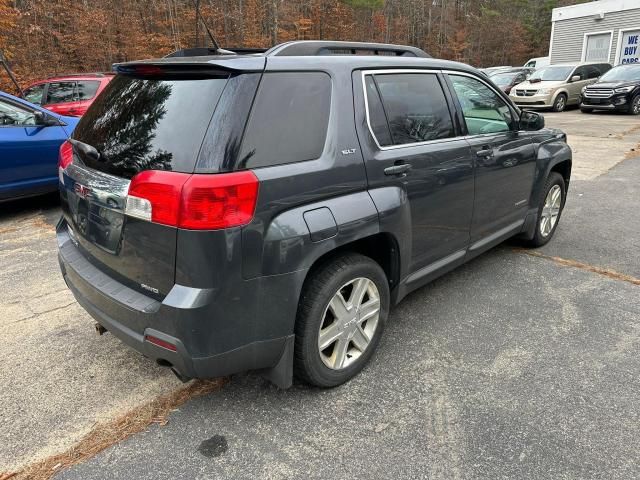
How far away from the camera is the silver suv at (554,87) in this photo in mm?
18453

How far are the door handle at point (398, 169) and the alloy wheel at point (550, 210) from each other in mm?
2489

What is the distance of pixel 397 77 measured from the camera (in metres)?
3.01

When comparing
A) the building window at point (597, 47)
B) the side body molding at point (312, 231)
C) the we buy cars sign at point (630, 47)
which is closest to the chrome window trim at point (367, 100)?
the side body molding at point (312, 231)

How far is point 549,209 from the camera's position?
492 centimetres

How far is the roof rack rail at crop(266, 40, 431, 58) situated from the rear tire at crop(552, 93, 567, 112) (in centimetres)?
1766

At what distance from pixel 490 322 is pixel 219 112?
95.7 inches

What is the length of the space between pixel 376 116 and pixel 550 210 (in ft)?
9.87

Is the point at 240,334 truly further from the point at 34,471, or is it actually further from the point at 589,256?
the point at 589,256

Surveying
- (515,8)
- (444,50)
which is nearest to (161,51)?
(444,50)

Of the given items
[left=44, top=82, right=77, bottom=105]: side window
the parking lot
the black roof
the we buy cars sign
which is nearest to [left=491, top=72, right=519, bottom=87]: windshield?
the we buy cars sign

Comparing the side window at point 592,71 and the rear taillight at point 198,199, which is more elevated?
the side window at point 592,71

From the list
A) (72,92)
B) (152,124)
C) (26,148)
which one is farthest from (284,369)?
(72,92)

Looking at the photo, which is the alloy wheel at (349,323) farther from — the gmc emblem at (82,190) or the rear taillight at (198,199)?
the gmc emblem at (82,190)

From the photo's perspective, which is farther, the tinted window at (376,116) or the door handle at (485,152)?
the door handle at (485,152)
